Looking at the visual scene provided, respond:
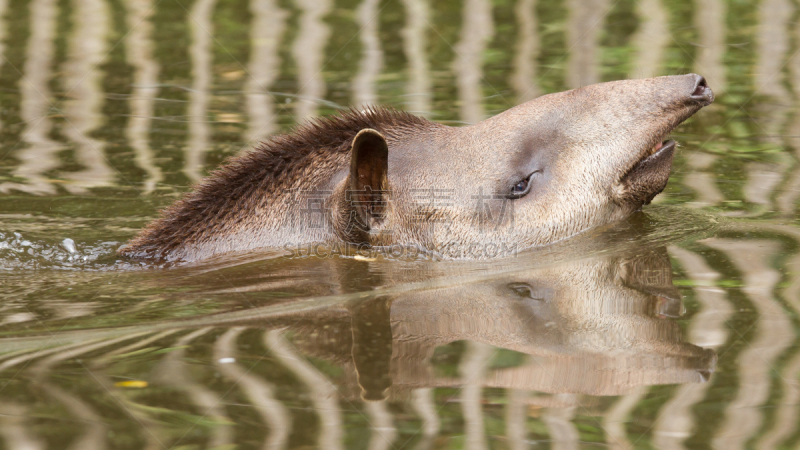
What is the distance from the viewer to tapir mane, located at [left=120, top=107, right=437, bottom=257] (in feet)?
23.0

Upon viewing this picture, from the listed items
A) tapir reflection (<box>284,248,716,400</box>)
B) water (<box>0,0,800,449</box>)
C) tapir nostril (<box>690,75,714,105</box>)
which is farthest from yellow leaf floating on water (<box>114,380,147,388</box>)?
tapir nostril (<box>690,75,714,105</box>)

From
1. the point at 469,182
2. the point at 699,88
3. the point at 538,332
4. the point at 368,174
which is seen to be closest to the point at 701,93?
the point at 699,88

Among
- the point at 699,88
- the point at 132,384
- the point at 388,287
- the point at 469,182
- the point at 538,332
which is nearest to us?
the point at 132,384

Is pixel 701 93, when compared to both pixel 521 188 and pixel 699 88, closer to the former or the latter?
pixel 699 88

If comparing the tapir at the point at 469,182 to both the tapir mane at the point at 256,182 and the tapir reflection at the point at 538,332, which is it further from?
the tapir reflection at the point at 538,332

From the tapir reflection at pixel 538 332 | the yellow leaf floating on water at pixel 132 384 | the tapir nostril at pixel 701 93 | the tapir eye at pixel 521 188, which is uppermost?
the tapir nostril at pixel 701 93

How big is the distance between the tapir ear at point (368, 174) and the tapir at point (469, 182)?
0.09 meters

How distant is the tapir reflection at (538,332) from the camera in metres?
4.55

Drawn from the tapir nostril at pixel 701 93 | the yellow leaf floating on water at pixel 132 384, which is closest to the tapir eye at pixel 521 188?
the tapir nostril at pixel 701 93

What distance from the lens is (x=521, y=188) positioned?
6.88m

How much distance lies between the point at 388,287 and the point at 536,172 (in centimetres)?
155

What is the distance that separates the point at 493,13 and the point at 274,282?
894cm

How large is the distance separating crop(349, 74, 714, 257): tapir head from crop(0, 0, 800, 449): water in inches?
10.2

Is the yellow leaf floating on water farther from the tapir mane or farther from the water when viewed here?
the tapir mane
